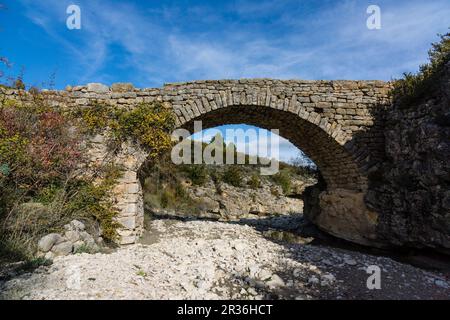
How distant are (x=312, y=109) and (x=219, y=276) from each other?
5.43m

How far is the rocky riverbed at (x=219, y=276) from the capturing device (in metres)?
3.40

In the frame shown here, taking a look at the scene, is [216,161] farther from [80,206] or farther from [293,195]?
[80,206]

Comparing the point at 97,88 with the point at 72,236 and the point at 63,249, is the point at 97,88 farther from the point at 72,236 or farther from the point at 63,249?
the point at 63,249

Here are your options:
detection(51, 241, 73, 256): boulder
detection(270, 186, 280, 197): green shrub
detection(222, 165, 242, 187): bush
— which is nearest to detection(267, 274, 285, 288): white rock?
detection(51, 241, 73, 256): boulder

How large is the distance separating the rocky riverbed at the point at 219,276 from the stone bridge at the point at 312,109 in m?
2.21

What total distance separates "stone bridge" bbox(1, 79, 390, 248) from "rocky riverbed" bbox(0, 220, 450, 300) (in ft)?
7.26

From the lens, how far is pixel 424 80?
6812 mm

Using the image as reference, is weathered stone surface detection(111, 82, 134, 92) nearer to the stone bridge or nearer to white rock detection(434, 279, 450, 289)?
the stone bridge

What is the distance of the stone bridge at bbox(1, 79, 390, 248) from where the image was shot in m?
7.46

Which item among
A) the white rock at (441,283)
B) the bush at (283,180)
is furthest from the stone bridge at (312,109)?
the bush at (283,180)

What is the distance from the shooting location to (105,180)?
664 centimetres

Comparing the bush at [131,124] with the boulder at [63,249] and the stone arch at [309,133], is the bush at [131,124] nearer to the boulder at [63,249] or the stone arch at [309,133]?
the stone arch at [309,133]

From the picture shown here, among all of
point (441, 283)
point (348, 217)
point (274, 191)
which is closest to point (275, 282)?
Answer: point (441, 283)

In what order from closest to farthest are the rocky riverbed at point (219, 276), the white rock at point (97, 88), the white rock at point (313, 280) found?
the rocky riverbed at point (219, 276), the white rock at point (313, 280), the white rock at point (97, 88)
